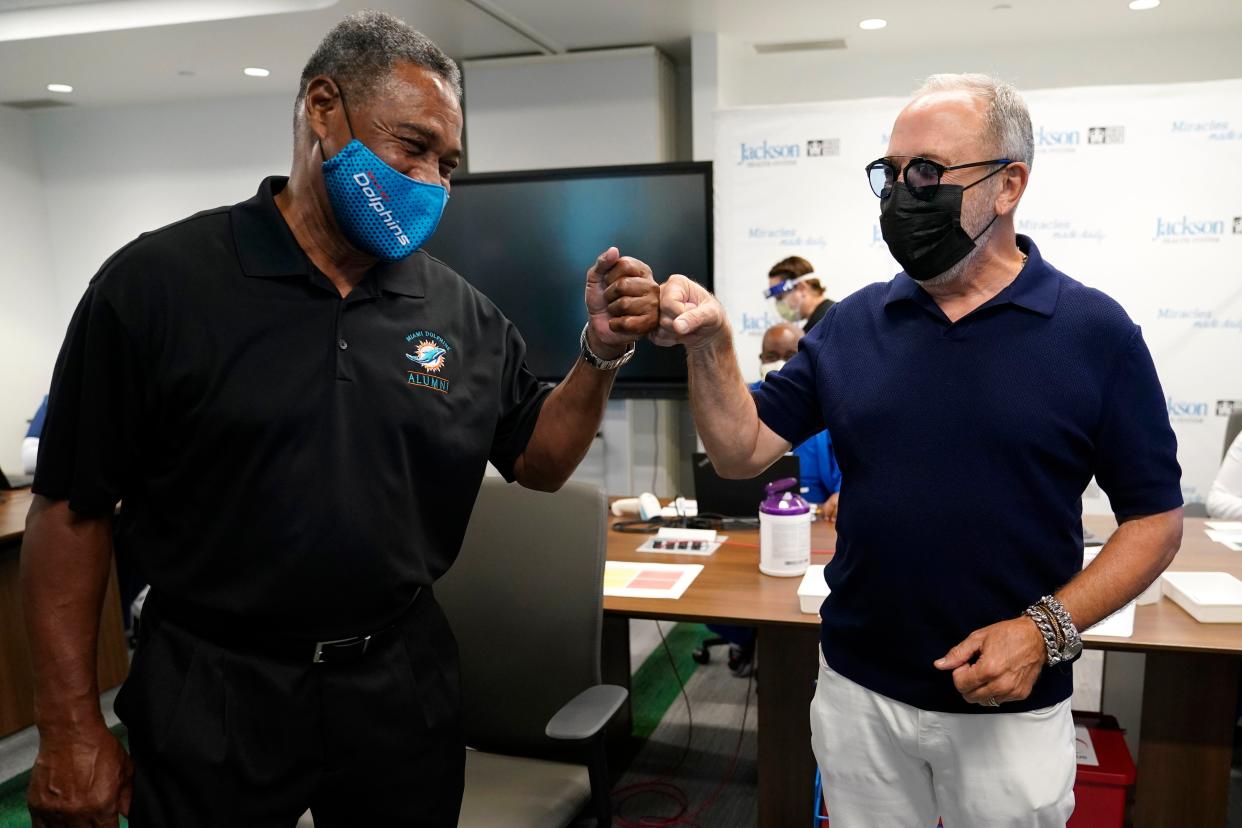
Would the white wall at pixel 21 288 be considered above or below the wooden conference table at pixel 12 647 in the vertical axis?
above

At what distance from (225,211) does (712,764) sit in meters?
2.31

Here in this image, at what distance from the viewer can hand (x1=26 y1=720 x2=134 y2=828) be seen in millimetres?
1117

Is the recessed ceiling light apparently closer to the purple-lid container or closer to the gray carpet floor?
the purple-lid container

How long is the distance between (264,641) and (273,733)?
123mm

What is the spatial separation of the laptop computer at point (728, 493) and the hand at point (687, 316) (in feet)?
5.01

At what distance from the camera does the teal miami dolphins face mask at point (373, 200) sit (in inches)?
47.6

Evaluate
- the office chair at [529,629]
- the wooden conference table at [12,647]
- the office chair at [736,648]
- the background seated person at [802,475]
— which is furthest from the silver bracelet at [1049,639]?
the wooden conference table at [12,647]

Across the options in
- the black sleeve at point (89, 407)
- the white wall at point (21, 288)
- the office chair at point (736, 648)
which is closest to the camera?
the black sleeve at point (89, 407)

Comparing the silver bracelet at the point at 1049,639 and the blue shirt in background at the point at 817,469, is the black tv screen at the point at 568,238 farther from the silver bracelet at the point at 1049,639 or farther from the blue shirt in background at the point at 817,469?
the silver bracelet at the point at 1049,639

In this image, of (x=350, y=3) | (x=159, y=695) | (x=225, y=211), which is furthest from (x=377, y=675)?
(x=350, y=3)

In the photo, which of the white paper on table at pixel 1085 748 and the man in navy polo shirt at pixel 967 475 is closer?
the man in navy polo shirt at pixel 967 475

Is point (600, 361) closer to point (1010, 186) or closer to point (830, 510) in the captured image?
point (1010, 186)

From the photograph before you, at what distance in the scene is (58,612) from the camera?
1.12m

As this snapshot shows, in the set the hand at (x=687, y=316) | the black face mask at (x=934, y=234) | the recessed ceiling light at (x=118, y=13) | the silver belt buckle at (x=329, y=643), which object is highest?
the recessed ceiling light at (x=118, y=13)
